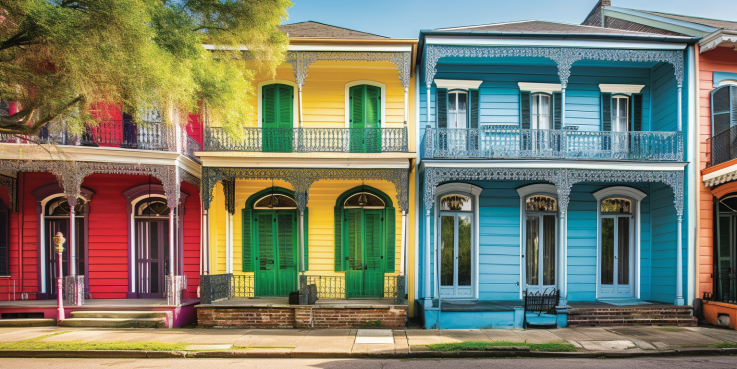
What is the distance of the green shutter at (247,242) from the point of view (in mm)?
12117

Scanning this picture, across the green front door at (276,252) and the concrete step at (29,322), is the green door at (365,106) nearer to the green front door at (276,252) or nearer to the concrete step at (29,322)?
the green front door at (276,252)

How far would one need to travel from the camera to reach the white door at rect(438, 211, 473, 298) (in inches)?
473

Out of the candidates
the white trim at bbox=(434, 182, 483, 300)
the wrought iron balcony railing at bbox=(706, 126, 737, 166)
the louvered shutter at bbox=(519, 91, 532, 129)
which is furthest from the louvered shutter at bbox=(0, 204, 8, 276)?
the wrought iron balcony railing at bbox=(706, 126, 737, 166)

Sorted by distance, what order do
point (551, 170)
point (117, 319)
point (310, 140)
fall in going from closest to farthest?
point (117, 319) < point (551, 170) < point (310, 140)

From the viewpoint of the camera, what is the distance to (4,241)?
11836 mm

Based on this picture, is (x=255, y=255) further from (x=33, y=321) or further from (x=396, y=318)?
(x=33, y=321)

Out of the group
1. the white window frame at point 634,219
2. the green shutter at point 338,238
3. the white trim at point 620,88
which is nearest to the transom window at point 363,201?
the green shutter at point 338,238

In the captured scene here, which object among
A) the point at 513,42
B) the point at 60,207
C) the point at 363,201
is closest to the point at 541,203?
the point at 513,42

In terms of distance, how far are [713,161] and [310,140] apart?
34.2ft

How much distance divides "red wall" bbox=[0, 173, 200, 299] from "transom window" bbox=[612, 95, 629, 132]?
1223 cm

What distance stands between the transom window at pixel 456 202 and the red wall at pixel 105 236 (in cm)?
700

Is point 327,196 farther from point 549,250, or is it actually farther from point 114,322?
point 549,250

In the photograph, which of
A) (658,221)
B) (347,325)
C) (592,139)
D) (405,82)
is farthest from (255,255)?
(658,221)

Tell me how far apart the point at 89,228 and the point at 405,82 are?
9.55m
